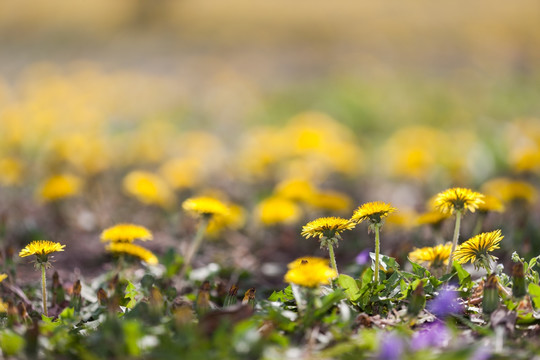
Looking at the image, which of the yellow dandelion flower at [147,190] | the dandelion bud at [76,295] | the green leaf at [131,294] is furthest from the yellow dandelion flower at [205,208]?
the yellow dandelion flower at [147,190]

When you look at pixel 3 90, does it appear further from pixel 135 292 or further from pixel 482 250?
pixel 482 250

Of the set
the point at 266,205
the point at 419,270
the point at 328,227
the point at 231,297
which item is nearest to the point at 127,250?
the point at 231,297

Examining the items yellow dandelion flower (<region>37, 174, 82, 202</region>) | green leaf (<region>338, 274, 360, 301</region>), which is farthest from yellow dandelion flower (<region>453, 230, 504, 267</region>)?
yellow dandelion flower (<region>37, 174, 82, 202</region>)

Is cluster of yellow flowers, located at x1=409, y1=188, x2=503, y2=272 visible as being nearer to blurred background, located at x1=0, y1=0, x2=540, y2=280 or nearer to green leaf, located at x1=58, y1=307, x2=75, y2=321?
blurred background, located at x1=0, y1=0, x2=540, y2=280

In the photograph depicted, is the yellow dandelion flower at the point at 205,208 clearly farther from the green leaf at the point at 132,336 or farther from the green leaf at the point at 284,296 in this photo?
the green leaf at the point at 132,336

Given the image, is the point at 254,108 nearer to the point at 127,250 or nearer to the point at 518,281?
the point at 127,250

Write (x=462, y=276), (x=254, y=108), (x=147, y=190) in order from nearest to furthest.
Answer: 1. (x=462, y=276)
2. (x=147, y=190)
3. (x=254, y=108)

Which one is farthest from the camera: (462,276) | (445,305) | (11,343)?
(462,276)
